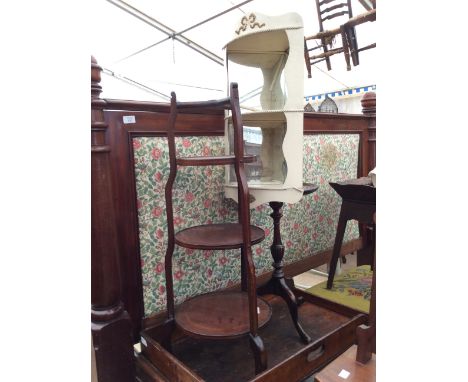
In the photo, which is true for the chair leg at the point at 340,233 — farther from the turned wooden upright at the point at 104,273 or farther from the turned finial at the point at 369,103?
the turned wooden upright at the point at 104,273

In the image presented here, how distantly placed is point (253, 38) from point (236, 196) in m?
0.66

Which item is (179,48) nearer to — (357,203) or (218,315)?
(357,203)

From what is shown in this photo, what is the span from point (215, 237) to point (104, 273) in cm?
41

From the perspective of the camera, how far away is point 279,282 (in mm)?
1612

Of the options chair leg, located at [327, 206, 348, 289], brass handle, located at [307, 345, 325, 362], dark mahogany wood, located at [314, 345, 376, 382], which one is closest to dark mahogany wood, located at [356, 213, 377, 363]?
dark mahogany wood, located at [314, 345, 376, 382]

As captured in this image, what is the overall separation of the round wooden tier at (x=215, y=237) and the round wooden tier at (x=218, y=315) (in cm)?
29

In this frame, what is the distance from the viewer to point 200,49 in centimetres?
479

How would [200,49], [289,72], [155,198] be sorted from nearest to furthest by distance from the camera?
[289,72]
[155,198]
[200,49]

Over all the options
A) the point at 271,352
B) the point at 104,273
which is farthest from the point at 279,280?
the point at 104,273

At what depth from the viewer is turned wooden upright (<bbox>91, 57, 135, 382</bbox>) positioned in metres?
1.17
